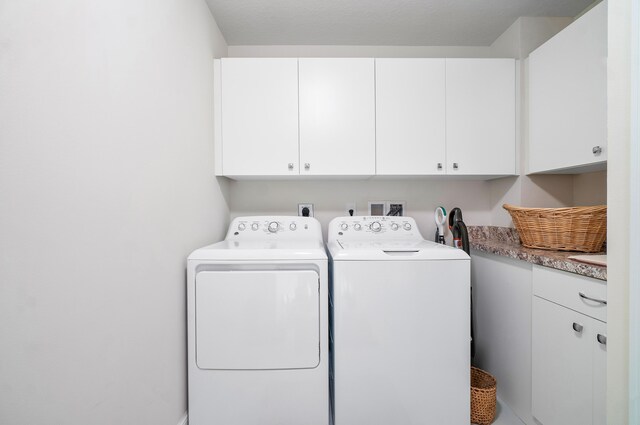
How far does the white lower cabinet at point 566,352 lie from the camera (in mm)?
1071

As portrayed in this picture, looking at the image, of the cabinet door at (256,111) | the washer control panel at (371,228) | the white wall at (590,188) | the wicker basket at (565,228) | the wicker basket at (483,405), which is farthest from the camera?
the washer control panel at (371,228)

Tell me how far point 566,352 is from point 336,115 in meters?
1.72

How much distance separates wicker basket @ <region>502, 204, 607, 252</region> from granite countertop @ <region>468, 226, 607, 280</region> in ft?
0.16

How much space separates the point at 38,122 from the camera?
675 mm

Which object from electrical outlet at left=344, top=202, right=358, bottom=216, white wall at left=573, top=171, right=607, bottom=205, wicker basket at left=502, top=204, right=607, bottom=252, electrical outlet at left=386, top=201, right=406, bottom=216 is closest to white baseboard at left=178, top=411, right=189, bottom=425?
electrical outlet at left=344, top=202, right=358, bottom=216

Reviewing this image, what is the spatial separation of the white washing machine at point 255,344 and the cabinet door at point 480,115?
1356mm

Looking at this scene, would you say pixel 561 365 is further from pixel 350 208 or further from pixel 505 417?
pixel 350 208

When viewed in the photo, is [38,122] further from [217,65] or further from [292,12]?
[292,12]

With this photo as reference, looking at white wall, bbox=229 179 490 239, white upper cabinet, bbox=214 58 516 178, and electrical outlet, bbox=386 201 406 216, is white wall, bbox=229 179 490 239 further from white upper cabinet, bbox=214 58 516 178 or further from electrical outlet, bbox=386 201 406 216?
white upper cabinet, bbox=214 58 516 178

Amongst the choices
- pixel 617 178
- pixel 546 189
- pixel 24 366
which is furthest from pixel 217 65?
pixel 546 189

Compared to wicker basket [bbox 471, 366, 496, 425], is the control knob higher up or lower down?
higher up

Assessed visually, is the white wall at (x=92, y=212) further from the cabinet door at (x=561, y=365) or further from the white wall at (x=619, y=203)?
the cabinet door at (x=561, y=365)

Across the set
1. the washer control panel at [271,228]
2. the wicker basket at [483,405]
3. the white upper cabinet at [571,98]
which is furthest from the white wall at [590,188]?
the washer control panel at [271,228]

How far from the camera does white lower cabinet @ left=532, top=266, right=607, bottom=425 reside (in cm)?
107
